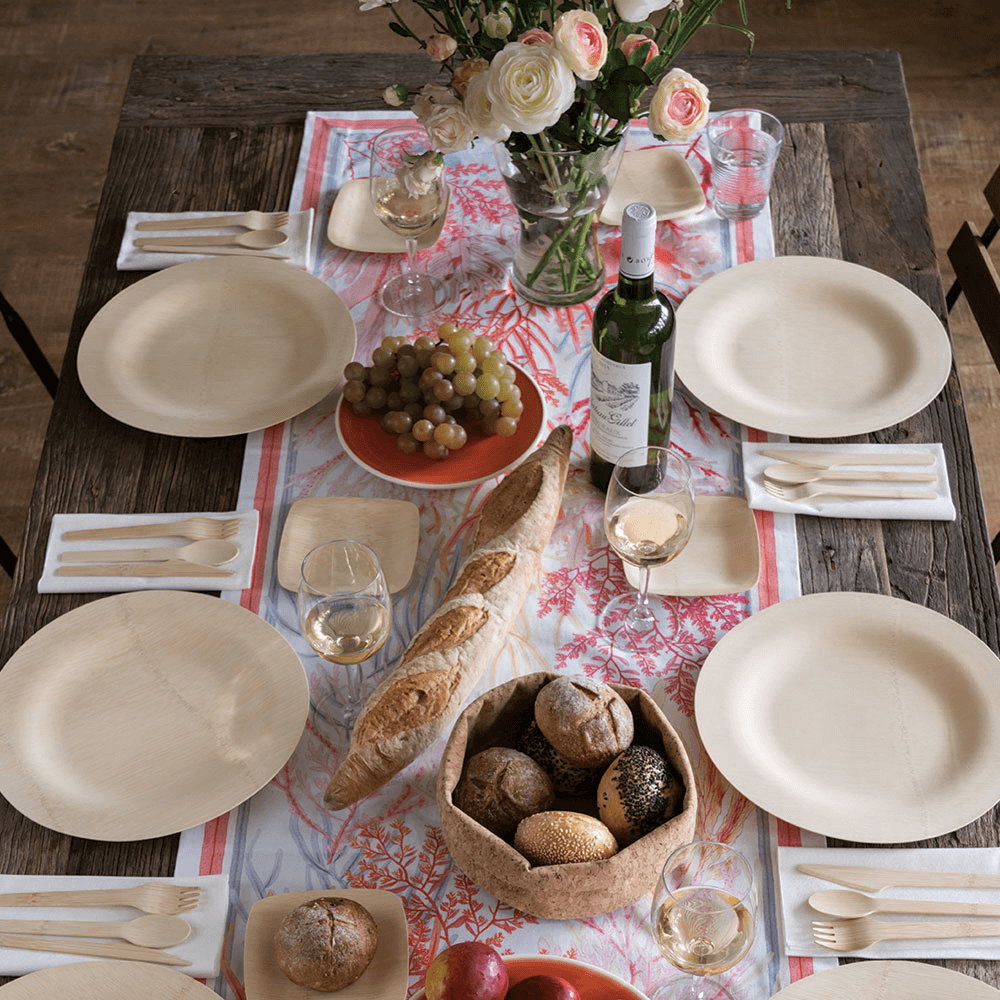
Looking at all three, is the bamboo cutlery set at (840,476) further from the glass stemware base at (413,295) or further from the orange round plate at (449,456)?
the glass stemware base at (413,295)

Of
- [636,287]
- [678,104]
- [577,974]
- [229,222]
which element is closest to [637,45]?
[678,104]

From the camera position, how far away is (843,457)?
1.39m

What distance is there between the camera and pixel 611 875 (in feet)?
3.11

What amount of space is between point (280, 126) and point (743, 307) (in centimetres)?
88

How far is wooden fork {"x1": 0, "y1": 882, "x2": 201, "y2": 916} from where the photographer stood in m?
1.03

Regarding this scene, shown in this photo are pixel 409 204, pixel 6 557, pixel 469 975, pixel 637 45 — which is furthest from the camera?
pixel 6 557

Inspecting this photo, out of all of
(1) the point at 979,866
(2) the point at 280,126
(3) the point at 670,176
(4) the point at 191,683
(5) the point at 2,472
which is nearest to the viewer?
(1) the point at 979,866

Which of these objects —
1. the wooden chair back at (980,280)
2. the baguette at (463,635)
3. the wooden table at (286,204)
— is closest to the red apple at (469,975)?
the baguette at (463,635)

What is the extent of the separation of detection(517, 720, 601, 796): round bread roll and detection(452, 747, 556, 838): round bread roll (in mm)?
25

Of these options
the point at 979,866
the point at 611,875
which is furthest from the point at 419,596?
the point at 979,866

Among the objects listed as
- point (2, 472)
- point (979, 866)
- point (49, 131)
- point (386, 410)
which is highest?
point (386, 410)

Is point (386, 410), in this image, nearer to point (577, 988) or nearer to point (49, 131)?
A: point (577, 988)

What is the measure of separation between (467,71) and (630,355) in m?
0.38

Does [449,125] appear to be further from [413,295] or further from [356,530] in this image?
[356,530]
